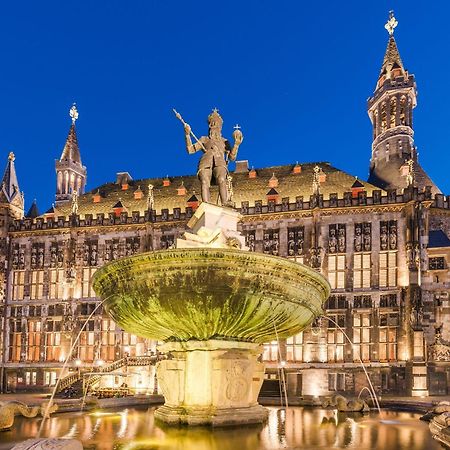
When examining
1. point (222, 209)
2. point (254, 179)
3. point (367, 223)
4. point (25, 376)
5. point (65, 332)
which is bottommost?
point (25, 376)

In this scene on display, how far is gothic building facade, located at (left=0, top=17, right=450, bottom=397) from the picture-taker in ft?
124

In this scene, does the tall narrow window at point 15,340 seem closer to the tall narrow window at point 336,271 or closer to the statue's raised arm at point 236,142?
the tall narrow window at point 336,271

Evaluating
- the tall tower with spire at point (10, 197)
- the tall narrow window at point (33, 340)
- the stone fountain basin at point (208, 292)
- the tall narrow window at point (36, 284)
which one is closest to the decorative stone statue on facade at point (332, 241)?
the tall narrow window at point (36, 284)

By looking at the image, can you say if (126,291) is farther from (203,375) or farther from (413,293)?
(413,293)

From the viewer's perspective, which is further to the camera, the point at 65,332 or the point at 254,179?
the point at 254,179

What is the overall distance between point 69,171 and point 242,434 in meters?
52.3

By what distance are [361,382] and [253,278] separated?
2925cm

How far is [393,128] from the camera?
4934 centimetres

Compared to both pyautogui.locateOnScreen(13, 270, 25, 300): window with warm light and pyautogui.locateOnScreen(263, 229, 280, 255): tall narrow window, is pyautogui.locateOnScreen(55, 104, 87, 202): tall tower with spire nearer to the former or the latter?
pyautogui.locateOnScreen(13, 270, 25, 300): window with warm light

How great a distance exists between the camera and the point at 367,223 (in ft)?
131

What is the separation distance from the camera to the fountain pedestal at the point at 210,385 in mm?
12219

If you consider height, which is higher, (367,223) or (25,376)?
(367,223)

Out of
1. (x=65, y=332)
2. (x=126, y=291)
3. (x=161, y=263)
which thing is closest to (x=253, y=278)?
(x=161, y=263)

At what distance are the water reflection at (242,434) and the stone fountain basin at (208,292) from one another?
7.12 feet
